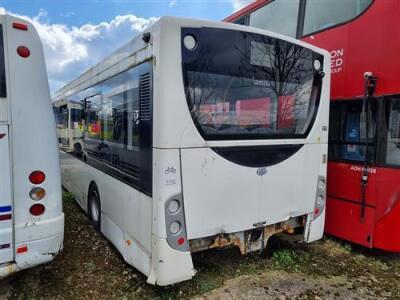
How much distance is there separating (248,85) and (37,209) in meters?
2.40

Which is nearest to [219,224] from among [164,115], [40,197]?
[164,115]

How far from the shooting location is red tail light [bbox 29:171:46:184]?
2788 millimetres

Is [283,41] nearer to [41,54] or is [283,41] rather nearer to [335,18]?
[335,18]

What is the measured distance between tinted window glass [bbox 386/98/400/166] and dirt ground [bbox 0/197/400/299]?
1.44 meters

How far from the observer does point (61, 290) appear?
130 inches

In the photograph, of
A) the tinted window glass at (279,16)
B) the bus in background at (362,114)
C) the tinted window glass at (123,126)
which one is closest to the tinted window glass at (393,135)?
the bus in background at (362,114)

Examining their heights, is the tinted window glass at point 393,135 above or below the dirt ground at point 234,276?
above

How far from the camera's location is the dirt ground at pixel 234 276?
3312 millimetres

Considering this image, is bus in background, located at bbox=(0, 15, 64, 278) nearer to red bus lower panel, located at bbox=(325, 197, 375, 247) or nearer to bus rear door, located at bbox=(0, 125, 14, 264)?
bus rear door, located at bbox=(0, 125, 14, 264)

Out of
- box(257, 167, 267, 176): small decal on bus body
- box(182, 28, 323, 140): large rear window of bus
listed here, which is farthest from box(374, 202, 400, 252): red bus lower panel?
box(257, 167, 267, 176): small decal on bus body

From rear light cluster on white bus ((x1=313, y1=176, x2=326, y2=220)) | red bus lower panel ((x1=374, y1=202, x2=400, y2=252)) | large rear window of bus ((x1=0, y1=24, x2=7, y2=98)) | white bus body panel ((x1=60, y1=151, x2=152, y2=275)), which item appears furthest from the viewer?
rear light cluster on white bus ((x1=313, y1=176, x2=326, y2=220))

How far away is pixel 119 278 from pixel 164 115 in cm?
205

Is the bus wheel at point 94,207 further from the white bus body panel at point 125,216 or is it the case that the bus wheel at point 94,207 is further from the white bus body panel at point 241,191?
the white bus body panel at point 241,191

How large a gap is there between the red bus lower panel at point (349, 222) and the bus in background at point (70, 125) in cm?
427
